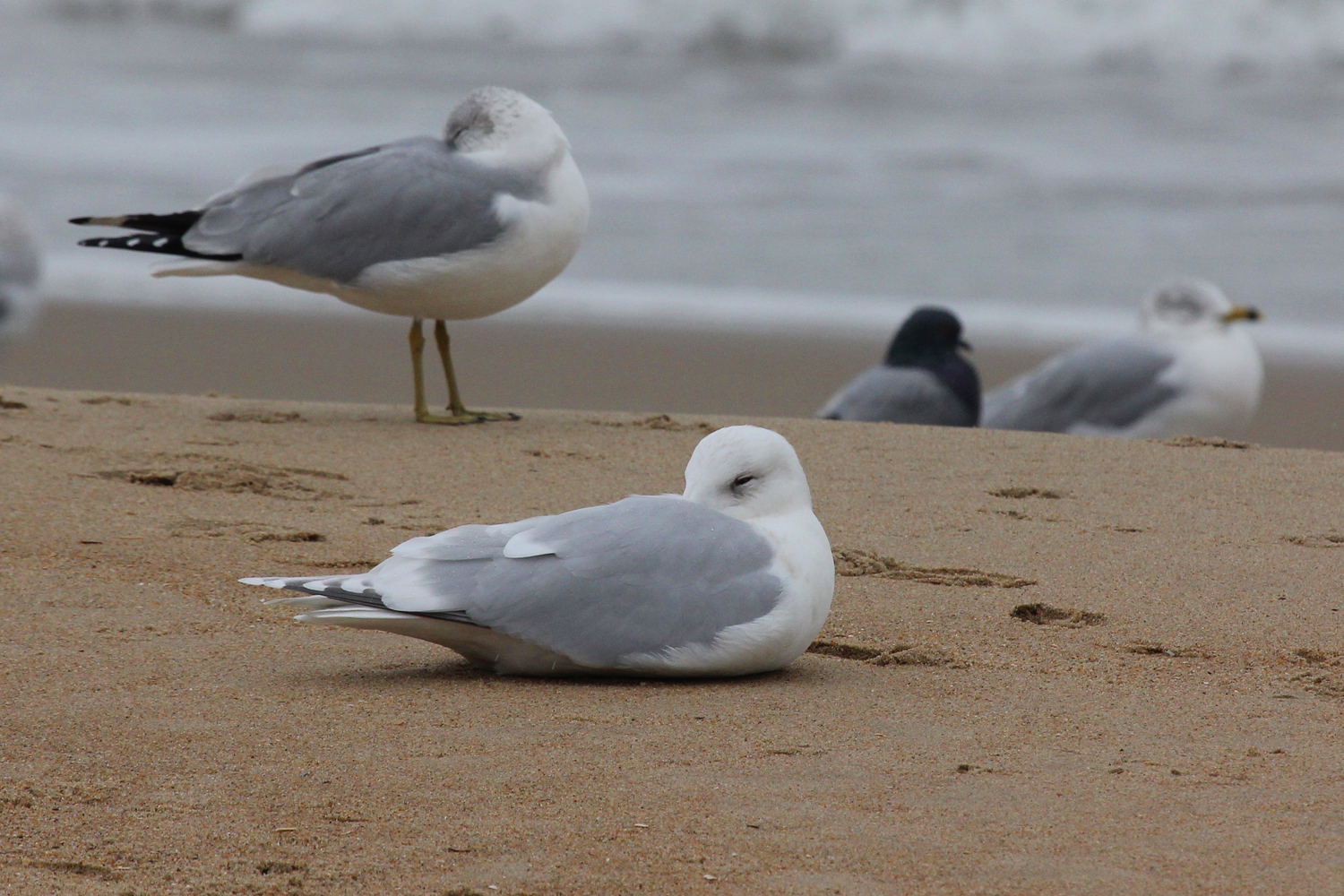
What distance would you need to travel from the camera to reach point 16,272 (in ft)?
25.0

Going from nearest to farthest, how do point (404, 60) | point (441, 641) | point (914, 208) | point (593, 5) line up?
point (441, 641)
point (914, 208)
point (404, 60)
point (593, 5)

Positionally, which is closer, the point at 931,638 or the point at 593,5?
the point at 931,638

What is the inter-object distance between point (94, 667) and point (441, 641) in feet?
2.02

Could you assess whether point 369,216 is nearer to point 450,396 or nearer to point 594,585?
point 450,396

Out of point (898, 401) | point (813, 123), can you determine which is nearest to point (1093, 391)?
point (898, 401)

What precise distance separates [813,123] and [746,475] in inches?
492

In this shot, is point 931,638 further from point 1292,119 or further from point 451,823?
point 1292,119

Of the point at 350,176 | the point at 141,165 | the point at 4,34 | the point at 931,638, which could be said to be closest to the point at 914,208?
the point at 141,165

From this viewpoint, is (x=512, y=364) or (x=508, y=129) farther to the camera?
(x=512, y=364)

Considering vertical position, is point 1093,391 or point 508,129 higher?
point 508,129

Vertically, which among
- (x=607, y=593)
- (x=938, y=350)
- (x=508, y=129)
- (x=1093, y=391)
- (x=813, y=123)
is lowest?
(x=607, y=593)

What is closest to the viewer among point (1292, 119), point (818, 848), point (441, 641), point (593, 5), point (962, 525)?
point (818, 848)

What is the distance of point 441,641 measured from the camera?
3.02m

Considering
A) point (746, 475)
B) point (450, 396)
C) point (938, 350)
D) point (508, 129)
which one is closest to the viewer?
point (746, 475)
